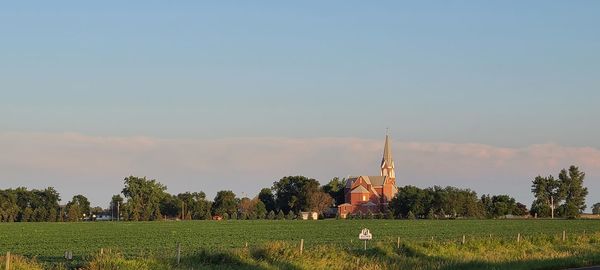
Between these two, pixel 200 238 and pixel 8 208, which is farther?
pixel 8 208

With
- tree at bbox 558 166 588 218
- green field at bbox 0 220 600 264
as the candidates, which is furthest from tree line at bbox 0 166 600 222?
green field at bbox 0 220 600 264

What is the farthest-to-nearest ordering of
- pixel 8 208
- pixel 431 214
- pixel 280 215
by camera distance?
pixel 280 215
pixel 431 214
pixel 8 208

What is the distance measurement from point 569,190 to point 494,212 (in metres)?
15.5

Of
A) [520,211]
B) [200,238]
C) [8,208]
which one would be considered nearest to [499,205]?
[520,211]

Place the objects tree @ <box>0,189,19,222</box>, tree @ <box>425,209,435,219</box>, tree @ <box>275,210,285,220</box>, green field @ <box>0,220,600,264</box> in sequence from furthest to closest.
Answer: tree @ <box>275,210,285,220</box>, tree @ <box>425,209,435,219</box>, tree @ <box>0,189,19,222</box>, green field @ <box>0,220,600,264</box>

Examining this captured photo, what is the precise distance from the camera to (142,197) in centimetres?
18700

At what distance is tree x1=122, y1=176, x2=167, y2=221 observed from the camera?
181875 mm

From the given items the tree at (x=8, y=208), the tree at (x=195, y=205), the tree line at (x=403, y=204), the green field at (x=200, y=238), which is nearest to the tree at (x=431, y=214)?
the tree line at (x=403, y=204)

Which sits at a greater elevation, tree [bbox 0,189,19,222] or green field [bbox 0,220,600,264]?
tree [bbox 0,189,19,222]

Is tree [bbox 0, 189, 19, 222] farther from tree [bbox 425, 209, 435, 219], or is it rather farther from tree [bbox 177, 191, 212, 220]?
tree [bbox 425, 209, 435, 219]

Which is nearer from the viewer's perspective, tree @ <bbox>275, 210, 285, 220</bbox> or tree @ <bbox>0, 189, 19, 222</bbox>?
tree @ <bbox>0, 189, 19, 222</bbox>

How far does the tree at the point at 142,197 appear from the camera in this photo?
7160 inches

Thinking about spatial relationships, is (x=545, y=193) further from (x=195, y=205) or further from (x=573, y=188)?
(x=195, y=205)

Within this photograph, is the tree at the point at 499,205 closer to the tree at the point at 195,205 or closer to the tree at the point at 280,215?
the tree at the point at 280,215
